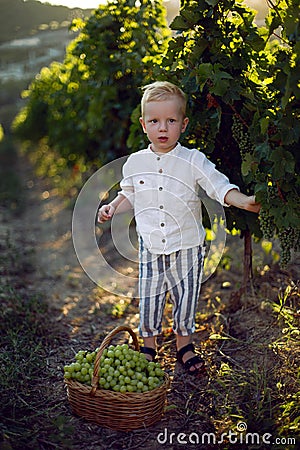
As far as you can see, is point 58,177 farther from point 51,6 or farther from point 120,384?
point 120,384

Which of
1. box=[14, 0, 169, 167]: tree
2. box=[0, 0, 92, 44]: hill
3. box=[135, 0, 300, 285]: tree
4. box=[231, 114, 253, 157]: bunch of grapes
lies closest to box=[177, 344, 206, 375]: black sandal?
box=[135, 0, 300, 285]: tree

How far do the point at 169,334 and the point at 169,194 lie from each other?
43.2 inches

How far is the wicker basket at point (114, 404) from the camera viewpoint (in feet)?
8.48

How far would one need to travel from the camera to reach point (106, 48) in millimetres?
4754

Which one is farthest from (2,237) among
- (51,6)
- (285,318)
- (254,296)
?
(285,318)

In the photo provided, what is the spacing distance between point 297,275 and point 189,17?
6.40ft

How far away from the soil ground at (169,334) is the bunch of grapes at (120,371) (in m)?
0.19

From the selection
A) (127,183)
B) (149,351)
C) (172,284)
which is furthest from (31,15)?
(149,351)

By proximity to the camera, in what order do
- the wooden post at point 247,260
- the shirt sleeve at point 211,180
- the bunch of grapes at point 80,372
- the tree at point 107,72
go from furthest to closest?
the tree at point 107,72
the wooden post at point 247,260
the shirt sleeve at point 211,180
the bunch of grapes at point 80,372

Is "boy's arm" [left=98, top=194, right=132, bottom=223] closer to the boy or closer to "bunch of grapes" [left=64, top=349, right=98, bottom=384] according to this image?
the boy

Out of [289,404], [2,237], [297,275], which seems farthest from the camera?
[2,237]

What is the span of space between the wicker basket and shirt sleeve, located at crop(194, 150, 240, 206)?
2.60ft

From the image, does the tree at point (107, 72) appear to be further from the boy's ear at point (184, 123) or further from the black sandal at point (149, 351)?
the black sandal at point (149, 351)

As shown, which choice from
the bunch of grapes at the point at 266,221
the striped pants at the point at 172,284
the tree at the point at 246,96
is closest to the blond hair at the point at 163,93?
the tree at the point at 246,96
